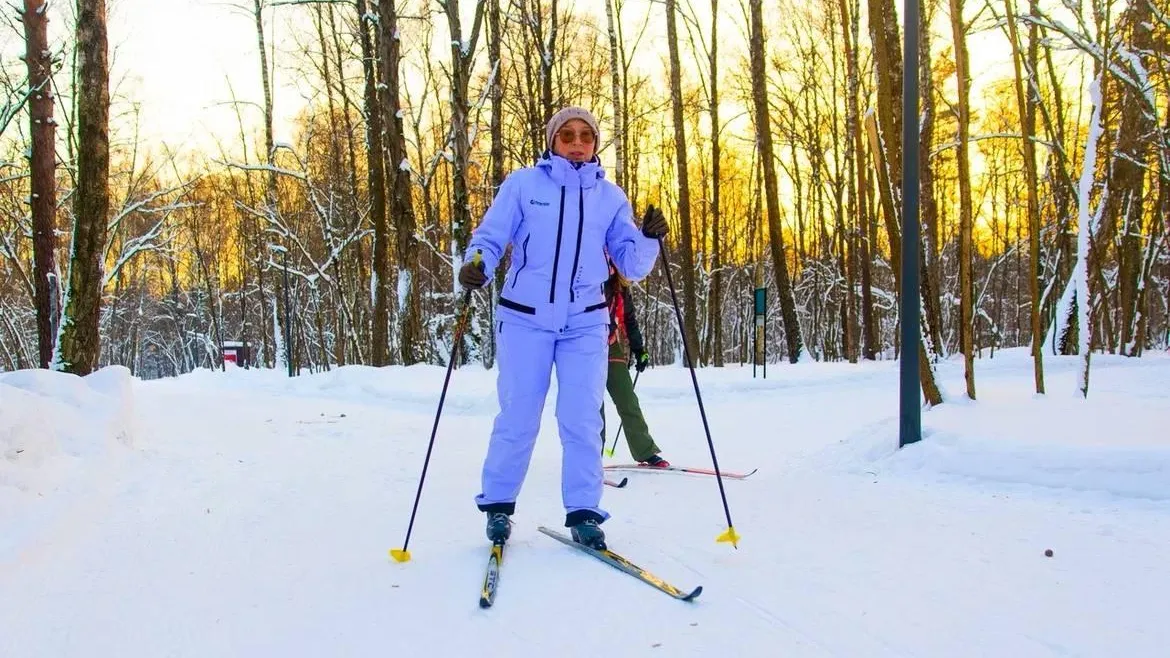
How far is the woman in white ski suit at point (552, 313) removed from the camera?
137 inches

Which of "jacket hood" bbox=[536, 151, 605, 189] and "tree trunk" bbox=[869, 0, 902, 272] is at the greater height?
"tree trunk" bbox=[869, 0, 902, 272]

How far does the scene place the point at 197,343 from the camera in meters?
57.0

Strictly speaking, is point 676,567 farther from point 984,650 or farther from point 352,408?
point 352,408

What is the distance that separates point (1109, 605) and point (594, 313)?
2186 millimetres

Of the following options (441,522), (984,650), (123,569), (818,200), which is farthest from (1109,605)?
(818,200)

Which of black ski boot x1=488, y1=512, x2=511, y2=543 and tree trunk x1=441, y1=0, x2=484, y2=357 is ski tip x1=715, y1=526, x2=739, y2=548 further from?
tree trunk x1=441, y1=0, x2=484, y2=357

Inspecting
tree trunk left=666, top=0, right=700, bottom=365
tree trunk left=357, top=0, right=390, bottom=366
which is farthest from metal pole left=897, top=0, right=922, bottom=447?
tree trunk left=357, top=0, right=390, bottom=366

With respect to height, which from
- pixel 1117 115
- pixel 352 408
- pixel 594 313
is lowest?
pixel 352 408

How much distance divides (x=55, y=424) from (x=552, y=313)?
366 cm

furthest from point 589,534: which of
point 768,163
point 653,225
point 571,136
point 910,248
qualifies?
point 768,163

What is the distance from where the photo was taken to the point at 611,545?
3488mm

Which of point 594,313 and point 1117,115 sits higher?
point 1117,115

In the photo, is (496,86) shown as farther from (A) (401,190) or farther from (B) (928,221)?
(B) (928,221)

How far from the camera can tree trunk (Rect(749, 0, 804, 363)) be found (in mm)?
16359
